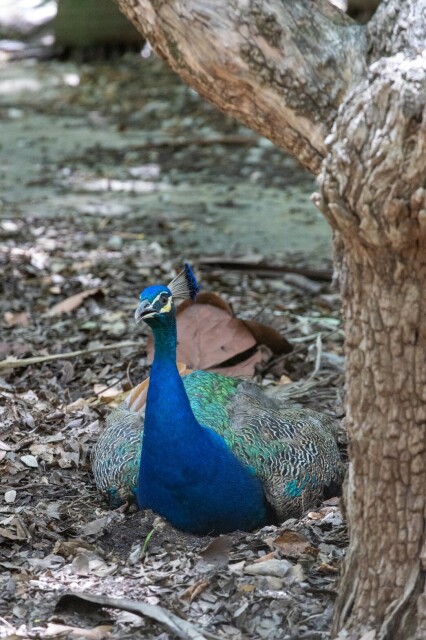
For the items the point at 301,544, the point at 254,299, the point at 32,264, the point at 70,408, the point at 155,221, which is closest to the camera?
the point at 301,544

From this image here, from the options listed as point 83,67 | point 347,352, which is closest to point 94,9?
point 83,67

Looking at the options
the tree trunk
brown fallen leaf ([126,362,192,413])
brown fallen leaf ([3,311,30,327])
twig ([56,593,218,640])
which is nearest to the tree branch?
the tree trunk

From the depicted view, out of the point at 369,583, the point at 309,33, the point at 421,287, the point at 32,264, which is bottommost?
the point at 32,264

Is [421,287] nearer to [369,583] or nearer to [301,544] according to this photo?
[369,583]

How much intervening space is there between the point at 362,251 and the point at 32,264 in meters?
4.63

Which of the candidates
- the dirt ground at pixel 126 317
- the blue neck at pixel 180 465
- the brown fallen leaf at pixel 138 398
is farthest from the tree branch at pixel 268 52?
the dirt ground at pixel 126 317

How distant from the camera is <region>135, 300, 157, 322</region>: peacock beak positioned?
3.62 m

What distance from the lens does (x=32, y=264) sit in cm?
682

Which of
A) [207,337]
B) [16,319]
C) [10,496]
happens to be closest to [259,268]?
[16,319]

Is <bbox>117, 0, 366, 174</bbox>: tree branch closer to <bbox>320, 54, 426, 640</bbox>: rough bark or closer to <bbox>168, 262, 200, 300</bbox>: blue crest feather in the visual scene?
<bbox>168, 262, 200, 300</bbox>: blue crest feather

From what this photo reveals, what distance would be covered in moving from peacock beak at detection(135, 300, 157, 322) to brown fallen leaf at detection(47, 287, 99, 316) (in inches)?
97.7

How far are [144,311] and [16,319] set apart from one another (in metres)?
2.45

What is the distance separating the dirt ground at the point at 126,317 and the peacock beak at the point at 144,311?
672mm

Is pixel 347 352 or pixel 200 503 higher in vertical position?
pixel 347 352
